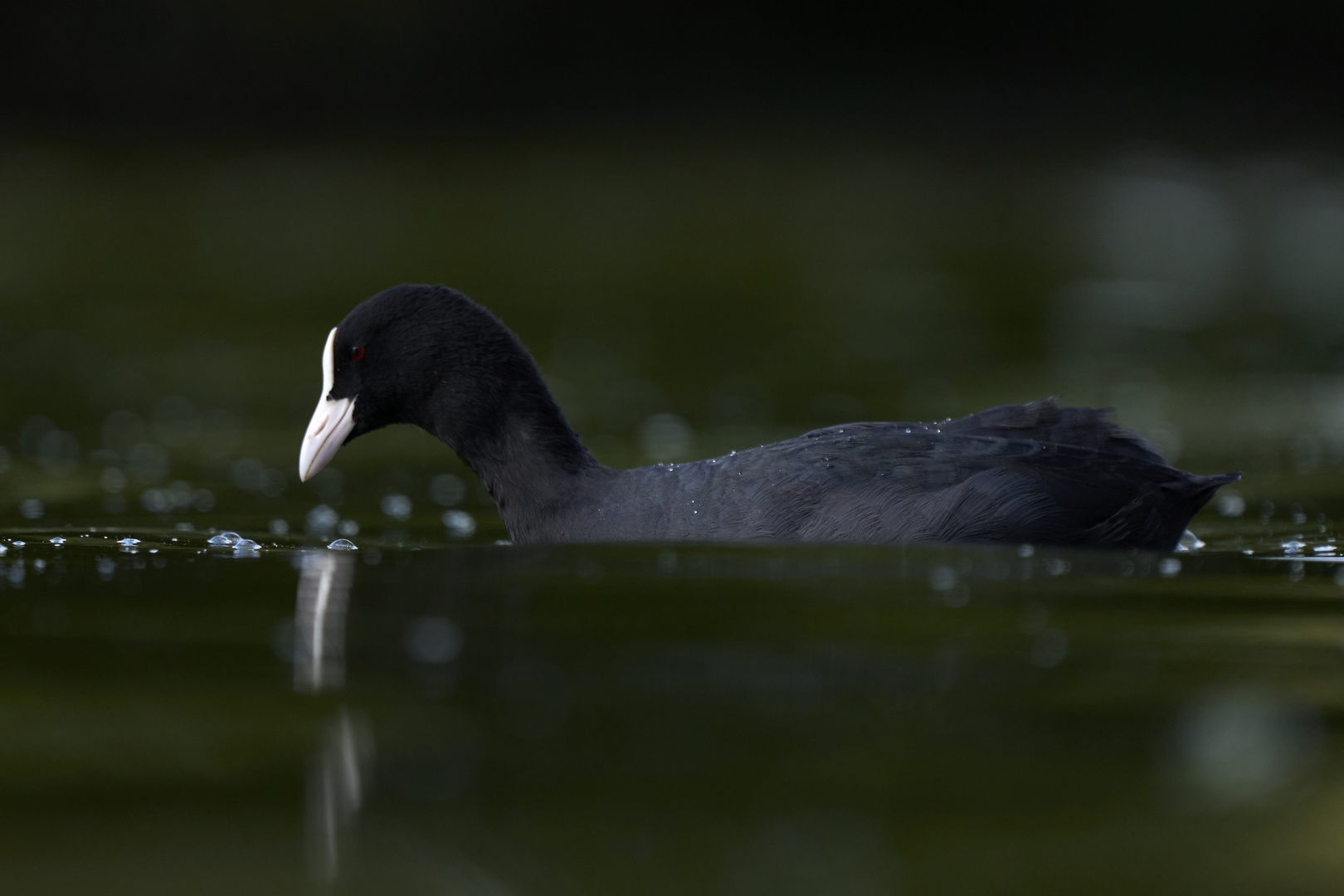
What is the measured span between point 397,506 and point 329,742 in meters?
3.68

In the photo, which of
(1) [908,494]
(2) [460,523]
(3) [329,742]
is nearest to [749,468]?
(1) [908,494]

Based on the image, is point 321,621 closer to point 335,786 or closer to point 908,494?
point 335,786

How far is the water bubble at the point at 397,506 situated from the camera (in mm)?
6059

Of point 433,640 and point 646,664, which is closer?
point 646,664

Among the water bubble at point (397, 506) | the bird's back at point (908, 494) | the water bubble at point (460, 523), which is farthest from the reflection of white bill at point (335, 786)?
the water bubble at point (397, 506)

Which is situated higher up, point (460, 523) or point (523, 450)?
point (523, 450)

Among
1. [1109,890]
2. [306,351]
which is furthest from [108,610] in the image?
[306,351]

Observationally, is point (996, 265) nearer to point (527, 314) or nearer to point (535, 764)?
point (527, 314)

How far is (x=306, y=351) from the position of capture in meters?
10.5

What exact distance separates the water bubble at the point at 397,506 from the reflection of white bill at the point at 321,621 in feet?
4.68

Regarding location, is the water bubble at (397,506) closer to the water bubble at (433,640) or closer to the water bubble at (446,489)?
the water bubble at (446,489)

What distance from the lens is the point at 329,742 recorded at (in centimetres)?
266

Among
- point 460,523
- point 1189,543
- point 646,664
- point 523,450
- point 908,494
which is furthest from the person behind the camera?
point 460,523

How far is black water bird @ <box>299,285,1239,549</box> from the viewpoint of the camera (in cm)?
470
